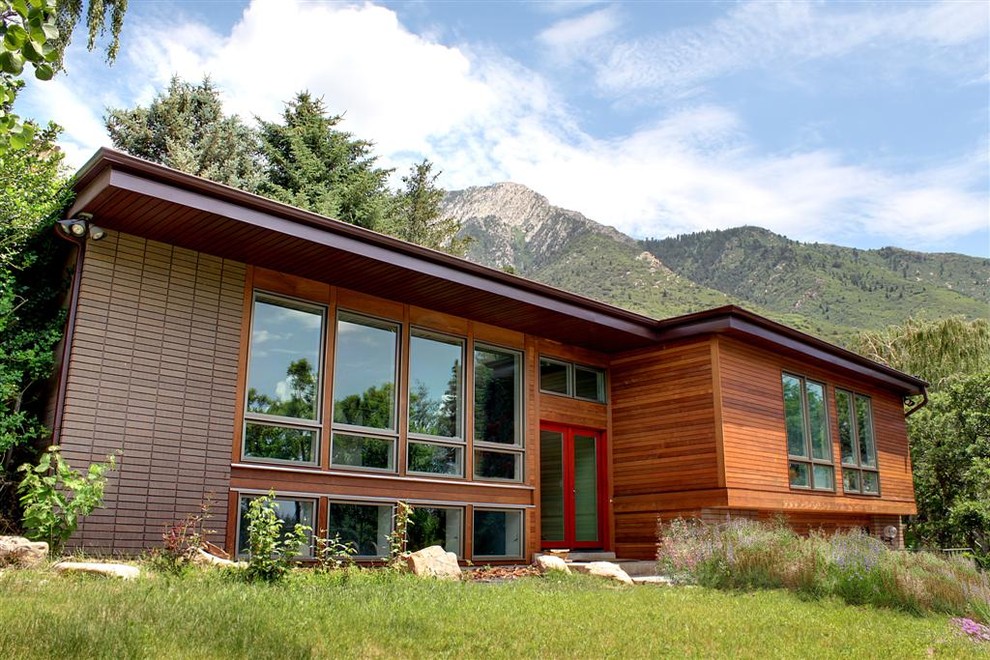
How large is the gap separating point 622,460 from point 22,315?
8620 mm

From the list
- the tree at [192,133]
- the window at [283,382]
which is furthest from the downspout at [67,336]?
the tree at [192,133]

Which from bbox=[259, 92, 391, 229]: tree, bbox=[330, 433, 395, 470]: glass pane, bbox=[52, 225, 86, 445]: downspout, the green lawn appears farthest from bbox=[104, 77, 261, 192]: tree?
the green lawn

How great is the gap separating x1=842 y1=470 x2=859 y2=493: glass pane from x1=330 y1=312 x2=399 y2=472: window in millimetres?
8934

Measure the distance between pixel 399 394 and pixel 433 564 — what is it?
9.22ft

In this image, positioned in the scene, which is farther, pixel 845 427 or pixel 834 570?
pixel 845 427

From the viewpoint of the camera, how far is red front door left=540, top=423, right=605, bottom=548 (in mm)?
12898

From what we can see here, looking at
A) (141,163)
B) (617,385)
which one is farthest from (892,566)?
(141,163)

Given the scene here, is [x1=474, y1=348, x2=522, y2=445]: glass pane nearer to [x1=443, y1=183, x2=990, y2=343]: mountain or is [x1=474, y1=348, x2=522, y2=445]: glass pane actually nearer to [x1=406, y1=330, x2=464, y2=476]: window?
[x1=406, y1=330, x2=464, y2=476]: window

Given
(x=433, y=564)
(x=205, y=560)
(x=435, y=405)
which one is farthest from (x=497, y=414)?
(x=205, y=560)

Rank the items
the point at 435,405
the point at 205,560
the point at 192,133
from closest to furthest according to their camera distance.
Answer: the point at 205,560, the point at 435,405, the point at 192,133

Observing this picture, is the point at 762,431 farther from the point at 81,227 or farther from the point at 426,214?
the point at 426,214

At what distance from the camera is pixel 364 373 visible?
10.6 metres

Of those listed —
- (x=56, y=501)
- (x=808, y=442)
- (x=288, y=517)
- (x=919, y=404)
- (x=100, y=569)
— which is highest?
(x=919, y=404)

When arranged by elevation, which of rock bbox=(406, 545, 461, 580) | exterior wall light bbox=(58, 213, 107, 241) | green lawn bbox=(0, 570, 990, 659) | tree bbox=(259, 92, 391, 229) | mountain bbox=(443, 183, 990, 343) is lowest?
green lawn bbox=(0, 570, 990, 659)
